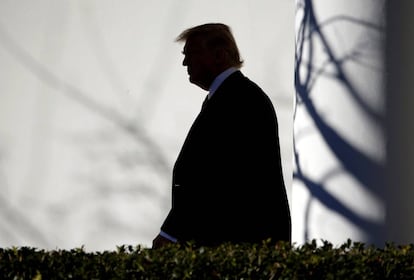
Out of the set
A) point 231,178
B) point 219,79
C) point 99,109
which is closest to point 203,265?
point 231,178

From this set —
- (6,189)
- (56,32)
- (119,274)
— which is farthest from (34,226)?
(119,274)

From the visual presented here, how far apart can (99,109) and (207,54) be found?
2.74 meters

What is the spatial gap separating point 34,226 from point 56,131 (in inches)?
29.5

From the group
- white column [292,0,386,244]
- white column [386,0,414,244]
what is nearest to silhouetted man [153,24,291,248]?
white column [292,0,386,244]

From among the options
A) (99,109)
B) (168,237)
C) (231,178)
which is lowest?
(168,237)

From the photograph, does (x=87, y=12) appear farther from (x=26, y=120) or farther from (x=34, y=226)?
(x=34, y=226)

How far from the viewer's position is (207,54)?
5.77 meters

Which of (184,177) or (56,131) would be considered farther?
(56,131)

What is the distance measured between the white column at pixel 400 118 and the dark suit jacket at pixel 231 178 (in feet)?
2.66

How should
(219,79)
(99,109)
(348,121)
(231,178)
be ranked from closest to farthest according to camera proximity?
(231,178) < (219,79) < (348,121) < (99,109)

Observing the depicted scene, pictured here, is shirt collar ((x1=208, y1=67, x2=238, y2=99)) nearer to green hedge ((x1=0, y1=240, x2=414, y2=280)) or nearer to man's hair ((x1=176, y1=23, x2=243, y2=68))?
man's hair ((x1=176, y1=23, x2=243, y2=68))

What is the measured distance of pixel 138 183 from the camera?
830 centimetres

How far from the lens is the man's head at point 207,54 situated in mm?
5766

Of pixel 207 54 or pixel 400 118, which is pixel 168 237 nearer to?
pixel 207 54
